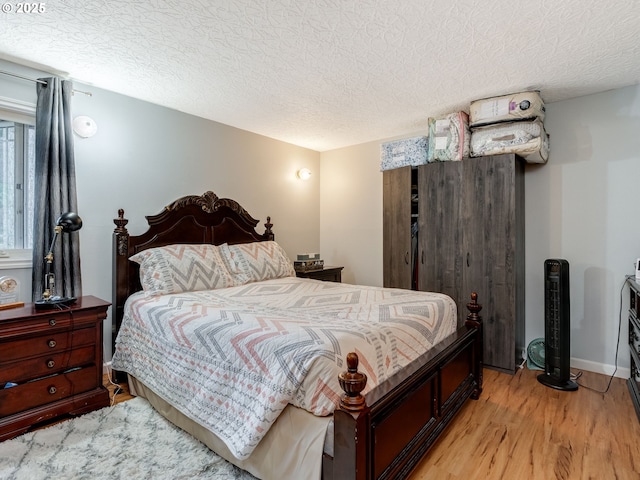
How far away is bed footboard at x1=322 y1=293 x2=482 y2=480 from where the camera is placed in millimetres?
1225

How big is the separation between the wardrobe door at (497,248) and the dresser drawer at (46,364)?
3.14 meters

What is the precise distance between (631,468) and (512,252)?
Answer: 1.61 m

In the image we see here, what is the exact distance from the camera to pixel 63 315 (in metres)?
2.16

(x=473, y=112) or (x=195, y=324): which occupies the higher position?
(x=473, y=112)

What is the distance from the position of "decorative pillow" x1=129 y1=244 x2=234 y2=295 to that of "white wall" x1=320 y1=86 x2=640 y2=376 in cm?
298

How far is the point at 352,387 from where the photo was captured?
1.23 metres

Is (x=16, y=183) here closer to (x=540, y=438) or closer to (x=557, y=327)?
(x=540, y=438)

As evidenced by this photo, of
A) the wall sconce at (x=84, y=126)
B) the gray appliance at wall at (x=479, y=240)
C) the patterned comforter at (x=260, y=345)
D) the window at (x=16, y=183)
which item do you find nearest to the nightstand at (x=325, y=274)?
the gray appliance at wall at (x=479, y=240)

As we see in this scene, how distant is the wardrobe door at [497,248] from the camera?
2941 millimetres

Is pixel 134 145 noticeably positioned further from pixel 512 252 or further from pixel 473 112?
pixel 512 252

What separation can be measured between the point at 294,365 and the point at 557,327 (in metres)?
2.41

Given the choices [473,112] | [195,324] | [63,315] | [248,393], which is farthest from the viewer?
[473,112]

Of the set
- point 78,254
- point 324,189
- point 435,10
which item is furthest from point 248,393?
point 324,189
